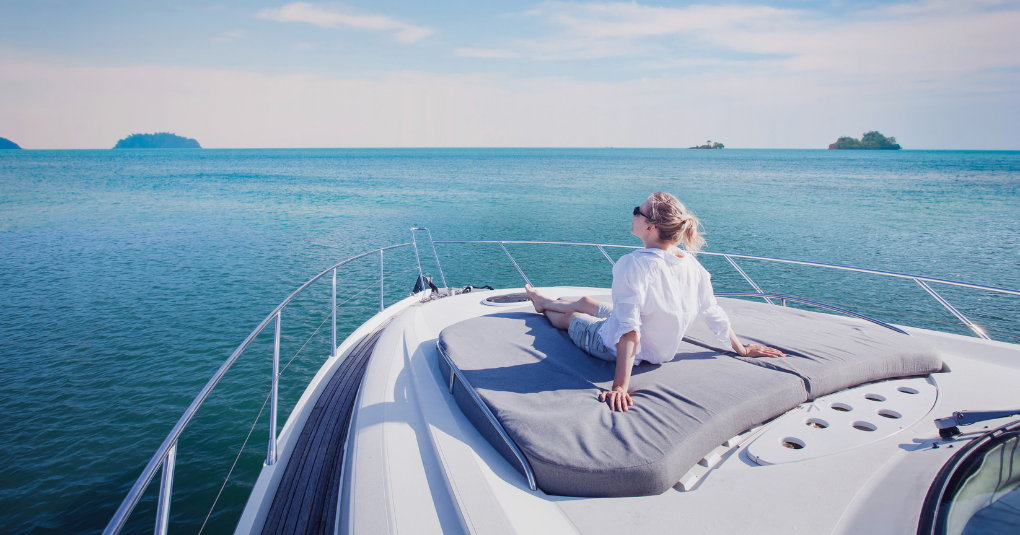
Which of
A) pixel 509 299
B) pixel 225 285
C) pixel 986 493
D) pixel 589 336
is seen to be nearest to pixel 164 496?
pixel 589 336

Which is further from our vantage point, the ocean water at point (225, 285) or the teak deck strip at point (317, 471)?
the ocean water at point (225, 285)

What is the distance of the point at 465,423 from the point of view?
5.63 ft

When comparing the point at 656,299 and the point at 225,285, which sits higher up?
the point at 656,299

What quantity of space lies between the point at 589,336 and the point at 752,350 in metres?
0.70

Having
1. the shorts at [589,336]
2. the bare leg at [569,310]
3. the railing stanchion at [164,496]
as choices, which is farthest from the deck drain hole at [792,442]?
the railing stanchion at [164,496]

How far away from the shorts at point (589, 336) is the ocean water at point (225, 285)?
152cm

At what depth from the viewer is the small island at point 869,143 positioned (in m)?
121

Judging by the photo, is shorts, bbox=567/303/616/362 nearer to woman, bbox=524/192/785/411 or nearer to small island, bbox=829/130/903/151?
woman, bbox=524/192/785/411

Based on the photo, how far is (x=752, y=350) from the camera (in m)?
2.03

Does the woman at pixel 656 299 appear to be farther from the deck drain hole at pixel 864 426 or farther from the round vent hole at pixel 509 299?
the round vent hole at pixel 509 299

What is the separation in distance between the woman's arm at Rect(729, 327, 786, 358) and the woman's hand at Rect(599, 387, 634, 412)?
68 cm

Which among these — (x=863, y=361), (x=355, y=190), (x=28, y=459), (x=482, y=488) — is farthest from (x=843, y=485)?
(x=355, y=190)

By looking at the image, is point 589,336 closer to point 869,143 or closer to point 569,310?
point 569,310

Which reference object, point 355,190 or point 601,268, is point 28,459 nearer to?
point 601,268
